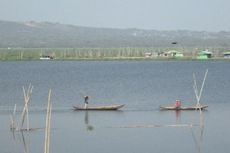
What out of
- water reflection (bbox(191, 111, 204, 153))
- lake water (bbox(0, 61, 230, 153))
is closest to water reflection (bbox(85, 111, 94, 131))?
lake water (bbox(0, 61, 230, 153))

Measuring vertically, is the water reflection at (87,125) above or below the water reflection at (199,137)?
below

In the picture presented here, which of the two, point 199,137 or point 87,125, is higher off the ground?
point 199,137

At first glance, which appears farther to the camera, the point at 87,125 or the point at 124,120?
the point at 124,120

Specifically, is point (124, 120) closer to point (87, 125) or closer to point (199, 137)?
point (87, 125)

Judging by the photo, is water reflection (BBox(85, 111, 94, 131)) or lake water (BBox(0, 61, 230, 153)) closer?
lake water (BBox(0, 61, 230, 153))

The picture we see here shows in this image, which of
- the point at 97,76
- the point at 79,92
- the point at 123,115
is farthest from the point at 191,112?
the point at 97,76

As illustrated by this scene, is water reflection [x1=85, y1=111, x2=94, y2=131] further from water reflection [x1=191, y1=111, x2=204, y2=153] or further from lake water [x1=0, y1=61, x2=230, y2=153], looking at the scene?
water reflection [x1=191, y1=111, x2=204, y2=153]

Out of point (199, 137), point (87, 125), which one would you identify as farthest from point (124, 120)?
point (199, 137)

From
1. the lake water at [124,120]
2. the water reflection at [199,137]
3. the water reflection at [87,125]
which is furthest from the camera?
the water reflection at [87,125]

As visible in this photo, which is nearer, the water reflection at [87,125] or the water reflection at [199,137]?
the water reflection at [199,137]

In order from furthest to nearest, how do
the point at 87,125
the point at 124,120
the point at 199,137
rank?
1. the point at 124,120
2. the point at 87,125
3. the point at 199,137

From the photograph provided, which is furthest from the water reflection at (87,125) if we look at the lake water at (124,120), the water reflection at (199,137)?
the water reflection at (199,137)

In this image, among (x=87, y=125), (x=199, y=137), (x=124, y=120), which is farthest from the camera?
(x=124, y=120)

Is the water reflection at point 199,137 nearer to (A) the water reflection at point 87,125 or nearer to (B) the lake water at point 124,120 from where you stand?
(B) the lake water at point 124,120
